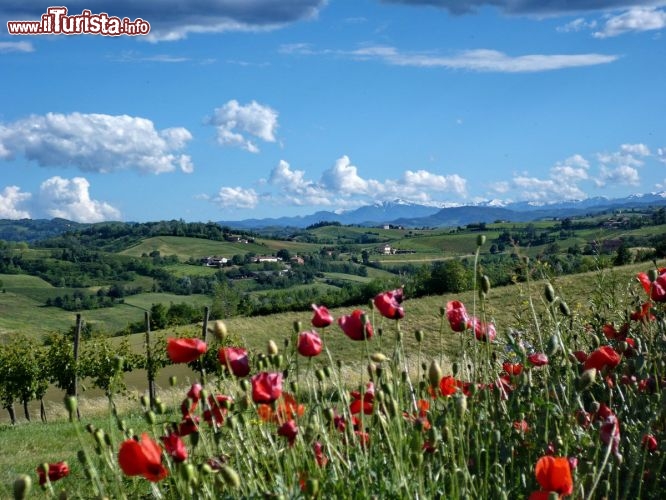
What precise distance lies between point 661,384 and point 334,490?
1532mm

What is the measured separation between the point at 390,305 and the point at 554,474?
1130mm

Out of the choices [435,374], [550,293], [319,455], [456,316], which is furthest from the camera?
[456,316]

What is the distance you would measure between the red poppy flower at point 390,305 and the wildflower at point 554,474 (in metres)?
1.05

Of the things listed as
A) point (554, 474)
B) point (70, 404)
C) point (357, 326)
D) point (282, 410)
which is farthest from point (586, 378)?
point (70, 404)

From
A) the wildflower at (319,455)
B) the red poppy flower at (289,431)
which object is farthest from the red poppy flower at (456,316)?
the red poppy flower at (289,431)

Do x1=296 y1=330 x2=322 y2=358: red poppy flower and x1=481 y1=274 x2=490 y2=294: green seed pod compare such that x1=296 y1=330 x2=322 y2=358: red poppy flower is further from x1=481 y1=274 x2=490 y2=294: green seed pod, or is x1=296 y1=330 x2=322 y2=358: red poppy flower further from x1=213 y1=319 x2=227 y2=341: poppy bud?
x1=481 y1=274 x2=490 y2=294: green seed pod

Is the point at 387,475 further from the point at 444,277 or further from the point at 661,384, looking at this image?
the point at 444,277

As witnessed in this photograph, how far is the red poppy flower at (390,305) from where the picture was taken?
3.05m

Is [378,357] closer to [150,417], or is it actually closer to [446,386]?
[446,386]

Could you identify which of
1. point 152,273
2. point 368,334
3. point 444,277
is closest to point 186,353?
point 368,334

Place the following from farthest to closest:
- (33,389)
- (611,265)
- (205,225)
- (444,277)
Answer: (205,225) < (444,277) < (33,389) < (611,265)

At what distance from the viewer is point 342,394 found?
290 cm

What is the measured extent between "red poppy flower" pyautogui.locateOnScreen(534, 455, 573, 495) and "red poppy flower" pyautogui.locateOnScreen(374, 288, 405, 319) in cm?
105

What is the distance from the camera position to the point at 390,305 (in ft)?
10.1
